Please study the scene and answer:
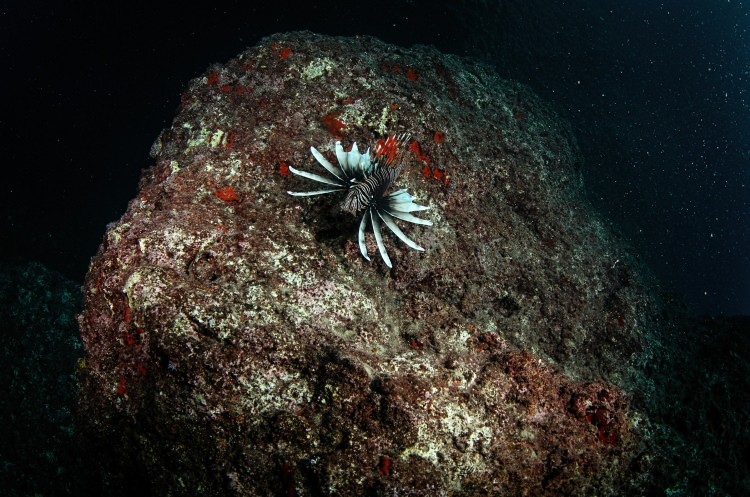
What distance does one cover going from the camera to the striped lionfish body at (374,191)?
288 cm

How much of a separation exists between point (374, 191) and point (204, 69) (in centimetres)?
1054

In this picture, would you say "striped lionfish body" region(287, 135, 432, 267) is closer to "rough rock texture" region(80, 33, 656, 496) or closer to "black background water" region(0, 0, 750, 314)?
"rough rock texture" region(80, 33, 656, 496)

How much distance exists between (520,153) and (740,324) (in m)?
3.40

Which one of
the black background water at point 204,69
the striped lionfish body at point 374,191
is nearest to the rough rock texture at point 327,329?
the striped lionfish body at point 374,191

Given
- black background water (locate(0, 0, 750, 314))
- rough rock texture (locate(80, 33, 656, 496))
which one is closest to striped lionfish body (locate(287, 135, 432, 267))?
rough rock texture (locate(80, 33, 656, 496))

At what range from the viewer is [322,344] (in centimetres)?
256

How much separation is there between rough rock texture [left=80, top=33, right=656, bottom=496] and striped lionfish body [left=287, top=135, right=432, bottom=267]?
0.36 meters

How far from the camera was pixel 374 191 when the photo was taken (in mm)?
2959

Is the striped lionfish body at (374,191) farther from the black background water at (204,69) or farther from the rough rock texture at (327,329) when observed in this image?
the black background water at (204,69)

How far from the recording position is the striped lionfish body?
2.88 m

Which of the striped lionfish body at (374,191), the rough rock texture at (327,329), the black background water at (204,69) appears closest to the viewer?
the rough rock texture at (327,329)

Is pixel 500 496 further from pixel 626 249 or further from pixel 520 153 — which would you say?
pixel 626 249

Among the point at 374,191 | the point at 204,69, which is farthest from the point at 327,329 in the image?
the point at 204,69

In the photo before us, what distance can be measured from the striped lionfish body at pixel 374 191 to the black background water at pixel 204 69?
8.80m
